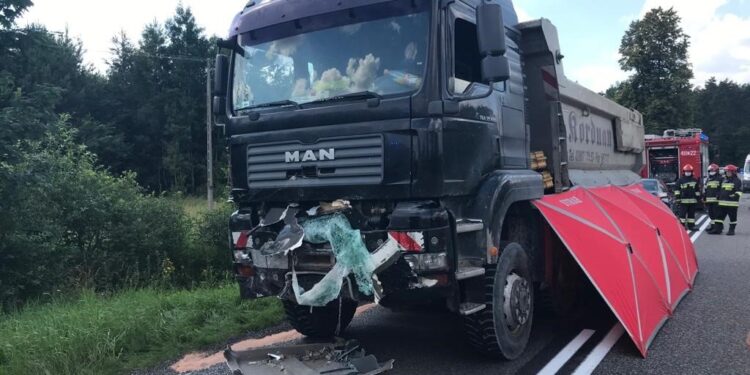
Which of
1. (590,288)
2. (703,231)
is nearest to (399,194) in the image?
(590,288)

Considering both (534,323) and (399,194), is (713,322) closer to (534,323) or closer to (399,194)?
(534,323)

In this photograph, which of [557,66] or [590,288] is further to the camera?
[590,288]

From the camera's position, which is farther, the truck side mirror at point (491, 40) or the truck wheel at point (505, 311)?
the truck wheel at point (505, 311)

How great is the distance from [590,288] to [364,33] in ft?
13.8

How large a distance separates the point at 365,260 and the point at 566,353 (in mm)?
2127

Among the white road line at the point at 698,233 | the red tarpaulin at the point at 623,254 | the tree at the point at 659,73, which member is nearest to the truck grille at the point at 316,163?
the red tarpaulin at the point at 623,254

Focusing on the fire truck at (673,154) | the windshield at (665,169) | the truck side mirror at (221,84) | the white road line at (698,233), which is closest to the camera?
the truck side mirror at (221,84)

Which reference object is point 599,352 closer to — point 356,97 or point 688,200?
point 356,97

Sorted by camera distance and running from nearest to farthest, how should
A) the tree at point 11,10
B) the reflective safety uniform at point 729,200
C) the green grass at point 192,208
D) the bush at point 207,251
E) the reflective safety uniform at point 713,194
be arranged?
the tree at point 11,10, the bush at point 207,251, the green grass at point 192,208, the reflective safety uniform at point 729,200, the reflective safety uniform at point 713,194

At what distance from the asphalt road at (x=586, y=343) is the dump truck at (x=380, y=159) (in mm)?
333

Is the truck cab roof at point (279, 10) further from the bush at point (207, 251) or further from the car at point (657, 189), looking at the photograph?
the car at point (657, 189)

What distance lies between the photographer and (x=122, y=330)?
5.32 m

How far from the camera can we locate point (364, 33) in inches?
169

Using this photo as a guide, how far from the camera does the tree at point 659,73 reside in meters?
33.1
